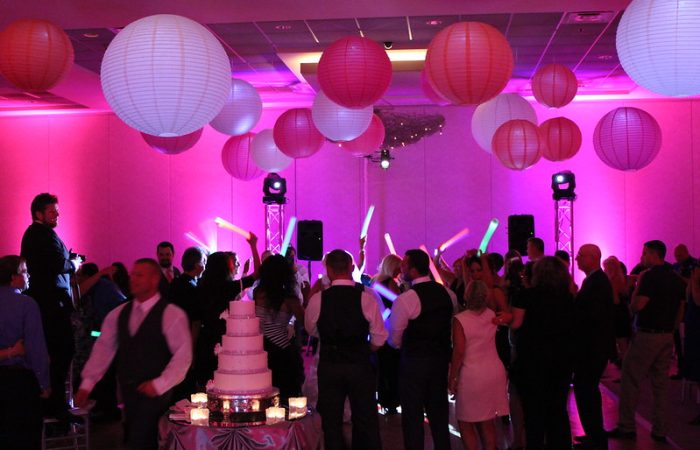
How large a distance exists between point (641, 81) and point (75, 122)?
11.4 metres

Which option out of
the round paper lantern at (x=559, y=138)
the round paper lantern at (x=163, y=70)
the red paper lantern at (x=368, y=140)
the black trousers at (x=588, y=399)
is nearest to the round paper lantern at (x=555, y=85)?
the round paper lantern at (x=559, y=138)

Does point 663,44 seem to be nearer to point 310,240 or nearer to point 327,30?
point 327,30

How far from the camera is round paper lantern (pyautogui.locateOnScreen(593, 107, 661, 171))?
7480mm

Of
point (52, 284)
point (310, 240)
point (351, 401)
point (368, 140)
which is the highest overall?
point (368, 140)

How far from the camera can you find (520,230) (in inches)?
472

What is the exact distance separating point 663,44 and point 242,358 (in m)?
2.67

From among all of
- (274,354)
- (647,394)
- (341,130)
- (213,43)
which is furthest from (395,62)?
(213,43)

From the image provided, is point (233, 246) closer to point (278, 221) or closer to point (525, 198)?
point (278, 221)

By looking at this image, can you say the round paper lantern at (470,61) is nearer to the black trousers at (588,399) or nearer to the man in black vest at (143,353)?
the black trousers at (588,399)

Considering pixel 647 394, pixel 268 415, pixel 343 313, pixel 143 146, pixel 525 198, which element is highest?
pixel 143 146

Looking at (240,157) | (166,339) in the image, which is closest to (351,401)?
(166,339)

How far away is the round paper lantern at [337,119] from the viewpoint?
651 centimetres

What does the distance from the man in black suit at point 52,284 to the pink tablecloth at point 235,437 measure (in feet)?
6.56

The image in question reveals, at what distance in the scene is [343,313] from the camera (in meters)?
4.89
